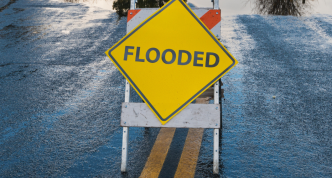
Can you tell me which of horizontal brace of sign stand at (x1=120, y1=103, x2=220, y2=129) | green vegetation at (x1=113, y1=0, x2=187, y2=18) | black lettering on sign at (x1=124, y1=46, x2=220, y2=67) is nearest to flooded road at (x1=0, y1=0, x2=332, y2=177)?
horizontal brace of sign stand at (x1=120, y1=103, x2=220, y2=129)

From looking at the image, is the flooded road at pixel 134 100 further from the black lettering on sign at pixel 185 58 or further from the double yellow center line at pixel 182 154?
the black lettering on sign at pixel 185 58

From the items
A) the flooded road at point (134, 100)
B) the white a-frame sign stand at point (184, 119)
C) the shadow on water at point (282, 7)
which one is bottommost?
the flooded road at point (134, 100)

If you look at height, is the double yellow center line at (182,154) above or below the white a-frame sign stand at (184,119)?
below

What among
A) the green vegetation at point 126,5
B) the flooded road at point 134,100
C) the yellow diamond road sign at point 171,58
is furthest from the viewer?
the green vegetation at point 126,5

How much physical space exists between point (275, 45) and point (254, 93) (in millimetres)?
2897

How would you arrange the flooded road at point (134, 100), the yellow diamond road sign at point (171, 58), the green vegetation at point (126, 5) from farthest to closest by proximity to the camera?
1. the green vegetation at point (126, 5)
2. the flooded road at point (134, 100)
3. the yellow diamond road sign at point (171, 58)

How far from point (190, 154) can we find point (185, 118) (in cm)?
62

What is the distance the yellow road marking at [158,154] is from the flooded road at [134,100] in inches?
3.1

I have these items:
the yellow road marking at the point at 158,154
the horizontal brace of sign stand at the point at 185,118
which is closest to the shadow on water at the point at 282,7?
the yellow road marking at the point at 158,154

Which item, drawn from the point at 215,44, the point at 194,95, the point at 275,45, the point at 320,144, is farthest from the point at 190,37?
the point at 275,45

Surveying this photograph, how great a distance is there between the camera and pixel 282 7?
1163 centimetres

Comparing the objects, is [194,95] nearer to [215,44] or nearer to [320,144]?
[215,44]

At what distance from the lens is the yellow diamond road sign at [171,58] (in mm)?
3668

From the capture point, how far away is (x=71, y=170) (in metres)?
3.73
